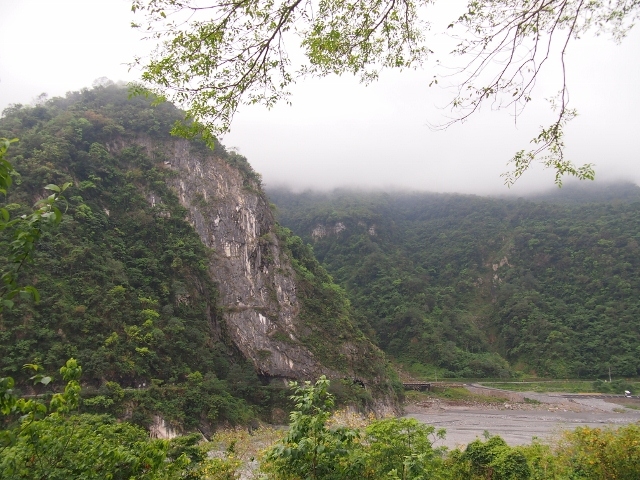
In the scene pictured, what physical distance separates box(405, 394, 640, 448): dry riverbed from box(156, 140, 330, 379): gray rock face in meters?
12.0

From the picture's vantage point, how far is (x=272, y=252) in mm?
40938

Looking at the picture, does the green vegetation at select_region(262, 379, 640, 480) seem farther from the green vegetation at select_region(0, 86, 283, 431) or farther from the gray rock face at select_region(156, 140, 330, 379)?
the gray rock face at select_region(156, 140, 330, 379)

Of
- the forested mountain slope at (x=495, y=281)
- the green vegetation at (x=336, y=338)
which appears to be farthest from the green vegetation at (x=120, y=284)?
the forested mountain slope at (x=495, y=281)

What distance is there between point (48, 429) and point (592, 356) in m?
59.9

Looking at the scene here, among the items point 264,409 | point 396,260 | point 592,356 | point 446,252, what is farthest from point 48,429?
point 446,252

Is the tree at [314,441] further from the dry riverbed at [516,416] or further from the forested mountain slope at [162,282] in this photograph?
the dry riverbed at [516,416]

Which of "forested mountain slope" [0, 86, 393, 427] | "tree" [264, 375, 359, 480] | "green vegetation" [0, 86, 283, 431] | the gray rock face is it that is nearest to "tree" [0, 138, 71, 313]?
"tree" [264, 375, 359, 480]

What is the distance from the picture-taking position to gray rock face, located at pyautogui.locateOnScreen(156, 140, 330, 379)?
35656mm

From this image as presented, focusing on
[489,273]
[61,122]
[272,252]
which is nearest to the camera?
[61,122]

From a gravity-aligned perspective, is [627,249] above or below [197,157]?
below

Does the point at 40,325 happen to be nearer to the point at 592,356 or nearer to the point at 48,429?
the point at 48,429

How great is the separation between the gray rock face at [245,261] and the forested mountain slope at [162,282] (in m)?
0.12

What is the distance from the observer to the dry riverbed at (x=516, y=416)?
27781 mm

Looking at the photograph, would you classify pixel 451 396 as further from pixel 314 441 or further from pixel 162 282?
pixel 314 441
